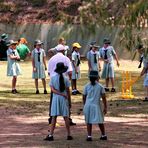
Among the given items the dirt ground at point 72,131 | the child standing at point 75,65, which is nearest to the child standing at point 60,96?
the dirt ground at point 72,131

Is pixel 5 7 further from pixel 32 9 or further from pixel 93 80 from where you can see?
pixel 93 80

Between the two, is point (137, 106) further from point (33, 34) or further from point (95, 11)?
point (33, 34)

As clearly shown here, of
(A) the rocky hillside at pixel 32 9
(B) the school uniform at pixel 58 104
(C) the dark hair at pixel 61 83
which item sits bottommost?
(B) the school uniform at pixel 58 104

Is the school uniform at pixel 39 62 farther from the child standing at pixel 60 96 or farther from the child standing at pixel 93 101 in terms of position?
the child standing at pixel 93 101

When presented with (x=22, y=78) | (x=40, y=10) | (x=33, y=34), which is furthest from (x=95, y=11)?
(x=40, y=10)

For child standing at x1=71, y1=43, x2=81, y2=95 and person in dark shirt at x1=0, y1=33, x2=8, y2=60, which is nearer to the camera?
child standing at x1=71, y1=43, x2=81, y2=95

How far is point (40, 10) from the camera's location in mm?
46125

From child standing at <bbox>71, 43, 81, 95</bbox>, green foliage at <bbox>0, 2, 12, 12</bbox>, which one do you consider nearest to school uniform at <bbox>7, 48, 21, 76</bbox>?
child standing at <bbox>71, 43, 81, 95</bbox>

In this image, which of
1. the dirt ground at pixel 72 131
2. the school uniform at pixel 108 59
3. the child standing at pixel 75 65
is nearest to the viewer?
the dirt ground at pixel 72 131

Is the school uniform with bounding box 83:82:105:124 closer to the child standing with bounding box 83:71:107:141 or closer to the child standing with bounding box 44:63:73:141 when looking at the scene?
the child standing with bounding box 83:71:107:141

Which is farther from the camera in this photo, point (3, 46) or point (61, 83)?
point (3, 46)

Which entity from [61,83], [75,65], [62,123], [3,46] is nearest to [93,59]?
[75,65]

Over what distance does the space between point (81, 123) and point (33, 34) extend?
28062 mm

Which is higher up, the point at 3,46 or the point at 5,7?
the point at 5,7
